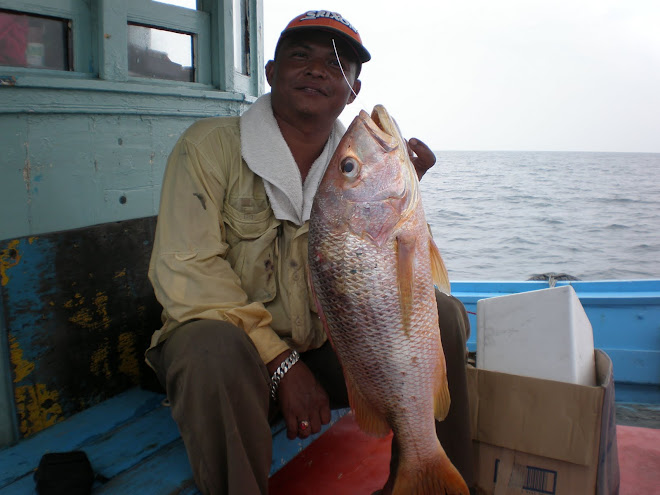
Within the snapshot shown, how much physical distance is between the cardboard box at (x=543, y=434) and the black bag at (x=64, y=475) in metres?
1.57

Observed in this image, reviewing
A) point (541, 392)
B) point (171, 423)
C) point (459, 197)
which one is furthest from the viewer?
point (459, 197)

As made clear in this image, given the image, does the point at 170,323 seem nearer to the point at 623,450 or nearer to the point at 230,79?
the point at 230,79

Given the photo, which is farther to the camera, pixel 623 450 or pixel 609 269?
pixel 609 269

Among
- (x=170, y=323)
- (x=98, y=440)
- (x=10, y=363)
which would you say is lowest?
(x=98, y=440)

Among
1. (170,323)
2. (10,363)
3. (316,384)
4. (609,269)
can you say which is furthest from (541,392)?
(609,269)

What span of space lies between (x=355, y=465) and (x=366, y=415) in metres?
0.97

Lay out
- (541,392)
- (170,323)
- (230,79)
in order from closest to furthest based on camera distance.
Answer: (170,323) → (541,392) → (230,79)

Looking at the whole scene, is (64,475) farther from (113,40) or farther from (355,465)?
(113,40)

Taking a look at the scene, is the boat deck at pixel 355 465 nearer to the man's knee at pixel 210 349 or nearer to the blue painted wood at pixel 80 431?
the blue painted wood at pixel 80 431

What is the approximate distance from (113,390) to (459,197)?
20.1m

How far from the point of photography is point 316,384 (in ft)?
6.52

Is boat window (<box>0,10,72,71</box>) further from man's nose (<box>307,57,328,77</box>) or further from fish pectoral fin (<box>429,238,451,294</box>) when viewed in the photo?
fish pectoral fin (<box>429,238,451,294</box>)

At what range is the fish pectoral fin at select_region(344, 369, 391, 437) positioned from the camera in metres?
1.85

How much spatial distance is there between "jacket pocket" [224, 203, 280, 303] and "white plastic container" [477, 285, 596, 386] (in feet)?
3.55
